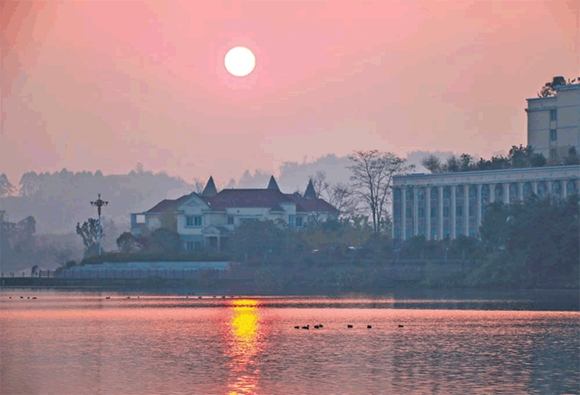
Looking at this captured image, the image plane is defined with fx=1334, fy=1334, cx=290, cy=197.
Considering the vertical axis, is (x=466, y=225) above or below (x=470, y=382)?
above

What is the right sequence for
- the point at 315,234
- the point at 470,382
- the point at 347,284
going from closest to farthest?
1. the point at 470,382
2. the point at 347,284
3. the point at 315,234

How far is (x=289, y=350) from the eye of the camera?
67812 millimetres

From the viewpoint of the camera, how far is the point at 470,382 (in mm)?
53906

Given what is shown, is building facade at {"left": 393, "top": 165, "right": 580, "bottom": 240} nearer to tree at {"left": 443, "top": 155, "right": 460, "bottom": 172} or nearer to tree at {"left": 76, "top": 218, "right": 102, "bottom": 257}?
tree at {"left": 443, "top": 155, "right": 460, "bottom": 172}

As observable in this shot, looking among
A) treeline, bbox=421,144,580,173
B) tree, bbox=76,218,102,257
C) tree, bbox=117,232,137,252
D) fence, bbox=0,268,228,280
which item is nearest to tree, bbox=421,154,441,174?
treeline, bbox=421,144,580,173

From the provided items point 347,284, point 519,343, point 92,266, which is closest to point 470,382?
point 519,343

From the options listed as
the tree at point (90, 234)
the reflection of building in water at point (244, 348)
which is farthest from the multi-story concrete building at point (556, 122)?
the reflection of building in water at point (244, 348)

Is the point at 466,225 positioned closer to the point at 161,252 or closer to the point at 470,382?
the point at 161,252

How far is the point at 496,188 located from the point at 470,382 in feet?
352

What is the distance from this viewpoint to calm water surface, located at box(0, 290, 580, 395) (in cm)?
5381

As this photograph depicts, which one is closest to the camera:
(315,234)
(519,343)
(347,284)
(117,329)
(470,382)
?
(470,382)

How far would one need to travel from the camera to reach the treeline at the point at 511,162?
15838 cm

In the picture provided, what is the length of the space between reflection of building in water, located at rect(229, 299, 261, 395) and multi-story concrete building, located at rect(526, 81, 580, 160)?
71.8 metres

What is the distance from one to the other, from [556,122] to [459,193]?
17030mm
